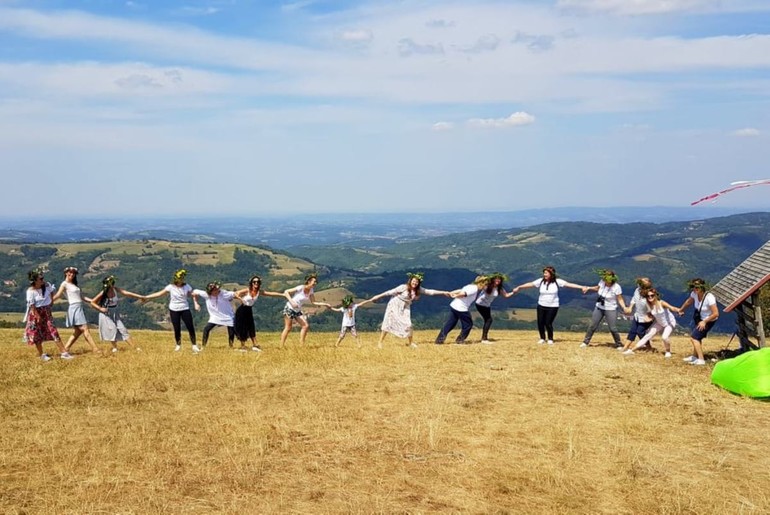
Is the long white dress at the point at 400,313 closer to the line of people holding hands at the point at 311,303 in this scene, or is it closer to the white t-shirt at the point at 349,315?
the line of people holding hands at the point at 311,303

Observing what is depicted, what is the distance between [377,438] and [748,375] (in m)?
7.82

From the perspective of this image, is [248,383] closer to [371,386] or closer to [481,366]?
[371,386]

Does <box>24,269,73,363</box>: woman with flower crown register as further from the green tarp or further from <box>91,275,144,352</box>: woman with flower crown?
the green tarp

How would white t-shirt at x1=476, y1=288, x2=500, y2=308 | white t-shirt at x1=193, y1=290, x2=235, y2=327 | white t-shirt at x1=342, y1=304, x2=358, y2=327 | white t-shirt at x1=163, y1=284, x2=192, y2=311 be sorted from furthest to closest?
white t-shirt at x1=342, y1=304, x2=358, y2=327 < white t-shirt at x1=476, y1=288, x2=500, y2=308 < white t-shirt at x1=193, y1=290, x2=235, y2=327 < white t-shirt at x1=163, y1=284, x2=192, y2=311

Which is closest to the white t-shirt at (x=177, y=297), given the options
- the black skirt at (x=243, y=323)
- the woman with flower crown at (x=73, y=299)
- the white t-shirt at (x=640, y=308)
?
the black skirt at (x=243, y=323)

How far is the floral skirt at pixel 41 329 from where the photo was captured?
1482 centimetres

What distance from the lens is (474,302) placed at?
17.9 metres

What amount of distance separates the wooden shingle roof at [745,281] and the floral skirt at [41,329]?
17053mm

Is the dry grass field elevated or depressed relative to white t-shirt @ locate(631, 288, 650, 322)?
depressed

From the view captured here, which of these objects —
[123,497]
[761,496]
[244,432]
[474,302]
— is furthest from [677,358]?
[123,497]

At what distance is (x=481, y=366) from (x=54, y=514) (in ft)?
31.7

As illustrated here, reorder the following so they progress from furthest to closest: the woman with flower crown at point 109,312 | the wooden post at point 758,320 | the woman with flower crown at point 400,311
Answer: the woman with flower crown at point 400,311, the woman with flower crown at point 109,312, the wooden post at point 758,320

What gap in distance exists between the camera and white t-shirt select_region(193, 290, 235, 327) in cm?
1669

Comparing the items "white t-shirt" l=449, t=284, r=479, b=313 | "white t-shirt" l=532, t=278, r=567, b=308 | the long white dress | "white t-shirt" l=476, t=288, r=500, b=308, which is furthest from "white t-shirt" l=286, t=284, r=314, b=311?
"white t-shirt" l=532, t=278, r=567, b=308
